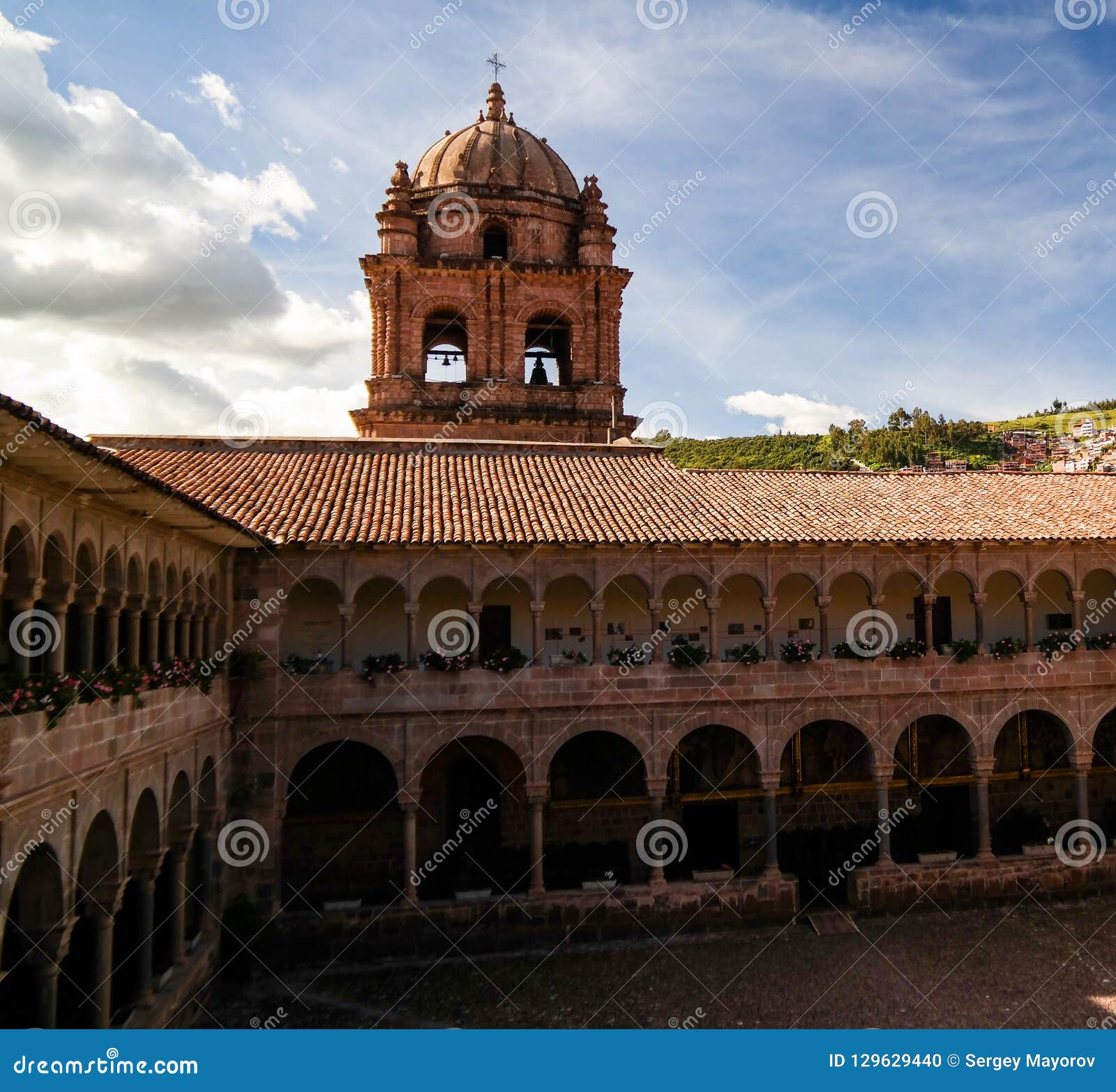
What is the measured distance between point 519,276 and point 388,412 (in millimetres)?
5526

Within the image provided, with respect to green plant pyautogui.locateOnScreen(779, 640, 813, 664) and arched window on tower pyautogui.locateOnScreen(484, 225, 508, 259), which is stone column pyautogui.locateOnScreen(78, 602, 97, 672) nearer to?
green plant pyautogui.locateOnScreen(779, 640, 813, 664)

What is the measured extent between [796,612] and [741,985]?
7924 millimetres

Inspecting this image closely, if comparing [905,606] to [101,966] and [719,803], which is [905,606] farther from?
[101,966]

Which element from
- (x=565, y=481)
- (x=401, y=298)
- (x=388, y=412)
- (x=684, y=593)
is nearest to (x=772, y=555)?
(x=684, y=593)

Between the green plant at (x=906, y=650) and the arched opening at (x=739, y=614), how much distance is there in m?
2.67

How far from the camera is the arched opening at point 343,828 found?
57.7ft

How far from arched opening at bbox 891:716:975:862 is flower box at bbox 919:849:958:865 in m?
2.19

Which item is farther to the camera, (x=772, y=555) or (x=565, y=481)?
(x=565, y=481)

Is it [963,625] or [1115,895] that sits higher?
[963,625]

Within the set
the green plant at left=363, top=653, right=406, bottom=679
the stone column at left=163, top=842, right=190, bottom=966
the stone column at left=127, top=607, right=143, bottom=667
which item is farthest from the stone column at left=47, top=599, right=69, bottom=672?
the green plant at left=363, top=653, right=406, bottom=679

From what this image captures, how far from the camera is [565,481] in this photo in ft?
62.7

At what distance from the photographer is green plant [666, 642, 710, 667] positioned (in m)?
16.6
